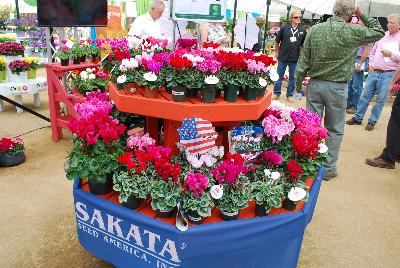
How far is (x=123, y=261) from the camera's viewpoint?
218cm

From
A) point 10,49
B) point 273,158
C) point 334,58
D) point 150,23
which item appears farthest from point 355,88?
point 10,49

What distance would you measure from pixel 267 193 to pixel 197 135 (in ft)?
1.76

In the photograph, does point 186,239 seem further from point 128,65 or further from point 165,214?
point 128,65

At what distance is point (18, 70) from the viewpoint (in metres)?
5.88

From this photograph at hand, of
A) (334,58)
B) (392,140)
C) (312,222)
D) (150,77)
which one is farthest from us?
(392,140)

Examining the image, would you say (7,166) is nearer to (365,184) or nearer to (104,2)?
(104,2)

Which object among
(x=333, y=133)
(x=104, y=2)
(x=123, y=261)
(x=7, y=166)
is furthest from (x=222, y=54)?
(x=104, y=2)

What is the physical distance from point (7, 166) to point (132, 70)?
2.69 metres

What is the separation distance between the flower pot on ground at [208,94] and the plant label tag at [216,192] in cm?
54

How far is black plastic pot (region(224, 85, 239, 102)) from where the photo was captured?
7.19ft

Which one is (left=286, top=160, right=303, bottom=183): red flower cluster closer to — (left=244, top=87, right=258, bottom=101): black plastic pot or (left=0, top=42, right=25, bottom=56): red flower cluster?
(left=244, top=87, right=258, bottom=101): black plastic pot

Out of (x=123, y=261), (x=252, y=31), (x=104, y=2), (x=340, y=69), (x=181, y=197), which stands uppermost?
(x=104, y=2)

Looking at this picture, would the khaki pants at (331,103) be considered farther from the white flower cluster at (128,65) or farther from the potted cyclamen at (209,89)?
the white flower cluster at (128,65)

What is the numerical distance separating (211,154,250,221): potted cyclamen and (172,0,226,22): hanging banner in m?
1.14
